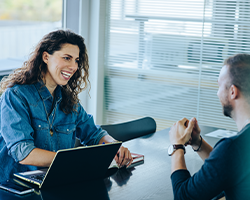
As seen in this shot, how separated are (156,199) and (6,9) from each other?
101 inches

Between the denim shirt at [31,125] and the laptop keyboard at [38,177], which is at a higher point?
the denim shirt at [31,125]

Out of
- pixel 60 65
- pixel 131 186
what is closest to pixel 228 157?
pixel 131 186

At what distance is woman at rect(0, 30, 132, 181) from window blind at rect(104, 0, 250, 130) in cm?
189

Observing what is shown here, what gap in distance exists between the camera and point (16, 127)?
1635mm

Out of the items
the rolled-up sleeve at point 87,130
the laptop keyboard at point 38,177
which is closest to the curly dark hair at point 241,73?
the laptop keyboard at point 38,177

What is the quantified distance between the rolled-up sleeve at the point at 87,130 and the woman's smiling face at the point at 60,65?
0.27 metres

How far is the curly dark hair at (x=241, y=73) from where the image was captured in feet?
4.21

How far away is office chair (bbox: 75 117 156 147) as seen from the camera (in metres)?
2.35

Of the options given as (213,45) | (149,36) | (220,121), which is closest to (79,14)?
(149,36)

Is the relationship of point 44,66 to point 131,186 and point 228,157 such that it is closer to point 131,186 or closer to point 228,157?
point 131,186

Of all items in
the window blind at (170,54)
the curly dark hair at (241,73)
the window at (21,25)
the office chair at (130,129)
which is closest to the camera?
the curly dark hair at (241,73)

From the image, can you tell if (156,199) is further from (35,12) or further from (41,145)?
(35,12)

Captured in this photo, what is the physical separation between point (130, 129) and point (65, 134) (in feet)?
2.20

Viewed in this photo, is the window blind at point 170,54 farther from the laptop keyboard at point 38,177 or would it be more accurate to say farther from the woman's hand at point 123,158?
the laptop keyboard at point 38,177
